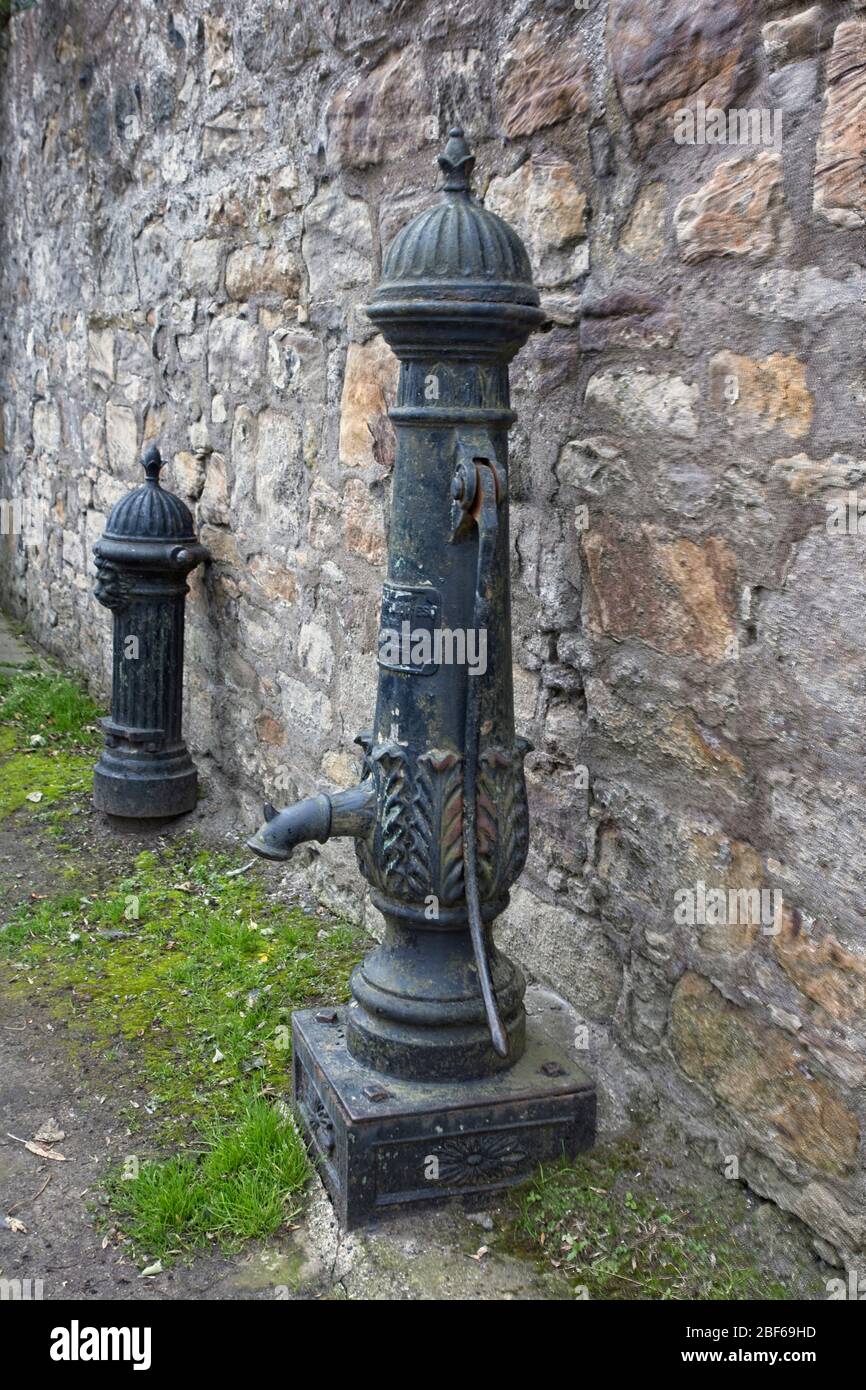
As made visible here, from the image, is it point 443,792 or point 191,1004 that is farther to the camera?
point 191,1004

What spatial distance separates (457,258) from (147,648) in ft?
8.23

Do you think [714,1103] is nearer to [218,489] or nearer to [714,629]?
[714,629]

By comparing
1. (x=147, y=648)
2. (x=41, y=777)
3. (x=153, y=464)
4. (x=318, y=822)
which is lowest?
(x=41, y=777)

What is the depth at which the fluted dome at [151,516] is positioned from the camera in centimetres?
429

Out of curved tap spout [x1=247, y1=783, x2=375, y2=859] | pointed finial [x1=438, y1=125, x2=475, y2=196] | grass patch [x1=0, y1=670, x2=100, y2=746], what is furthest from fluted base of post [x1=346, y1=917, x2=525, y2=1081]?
grass patch [x1=0, y1=670, x2=100, y2=746]

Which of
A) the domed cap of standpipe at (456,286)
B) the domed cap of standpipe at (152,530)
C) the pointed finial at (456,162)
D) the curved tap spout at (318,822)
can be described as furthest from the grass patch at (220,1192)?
the domed cap of standpipe at (152,530)

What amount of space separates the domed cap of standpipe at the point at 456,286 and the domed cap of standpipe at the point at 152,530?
2183mm

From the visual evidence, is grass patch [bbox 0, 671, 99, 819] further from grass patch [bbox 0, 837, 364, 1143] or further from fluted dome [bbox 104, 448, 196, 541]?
fluted dome [bbox 104, 448, 196, 541]

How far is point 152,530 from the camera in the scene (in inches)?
169

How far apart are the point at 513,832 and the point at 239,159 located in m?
2.57

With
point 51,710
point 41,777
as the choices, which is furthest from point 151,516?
point 51,710

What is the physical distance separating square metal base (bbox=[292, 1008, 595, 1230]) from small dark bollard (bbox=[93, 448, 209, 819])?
2070 mm

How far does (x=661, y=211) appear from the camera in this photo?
2264 millimetres

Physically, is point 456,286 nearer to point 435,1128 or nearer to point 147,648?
point 435,1128
